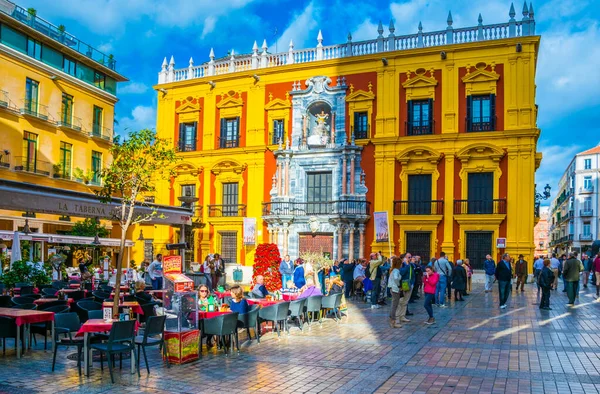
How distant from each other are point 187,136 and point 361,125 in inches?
434

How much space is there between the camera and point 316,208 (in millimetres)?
31641

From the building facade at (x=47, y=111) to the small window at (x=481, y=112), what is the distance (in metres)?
20.7

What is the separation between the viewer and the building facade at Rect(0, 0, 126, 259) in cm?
2812

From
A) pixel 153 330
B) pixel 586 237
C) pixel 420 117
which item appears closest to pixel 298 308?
pixel 153 330

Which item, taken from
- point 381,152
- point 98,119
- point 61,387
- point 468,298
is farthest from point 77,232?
point 61,387

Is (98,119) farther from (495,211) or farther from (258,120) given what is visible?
(495,211)

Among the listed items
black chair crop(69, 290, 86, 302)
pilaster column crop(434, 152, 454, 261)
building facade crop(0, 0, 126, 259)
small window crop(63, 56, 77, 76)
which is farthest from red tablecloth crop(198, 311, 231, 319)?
small window crop(63, 56, 77, 76)

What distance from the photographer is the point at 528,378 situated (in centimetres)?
830

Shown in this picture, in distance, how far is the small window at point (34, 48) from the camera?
97.2 feet

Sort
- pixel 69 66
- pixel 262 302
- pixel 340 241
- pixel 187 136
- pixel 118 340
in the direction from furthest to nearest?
pixel 187 136 → pixel 69 66 → pixel 340 241 → pixel 262 302 → pixel 118 340

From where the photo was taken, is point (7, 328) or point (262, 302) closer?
point (7, 328)

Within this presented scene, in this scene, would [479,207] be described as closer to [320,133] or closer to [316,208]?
[316,208]

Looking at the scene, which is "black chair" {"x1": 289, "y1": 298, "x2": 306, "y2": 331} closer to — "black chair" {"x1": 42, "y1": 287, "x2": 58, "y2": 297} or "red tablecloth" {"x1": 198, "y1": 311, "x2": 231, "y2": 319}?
"red tablecloth" {"x1": 198, "y1": 311, "x2": 231, "y2": 319}

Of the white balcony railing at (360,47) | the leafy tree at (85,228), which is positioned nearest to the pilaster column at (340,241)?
the white balcony railing at (360,47)
